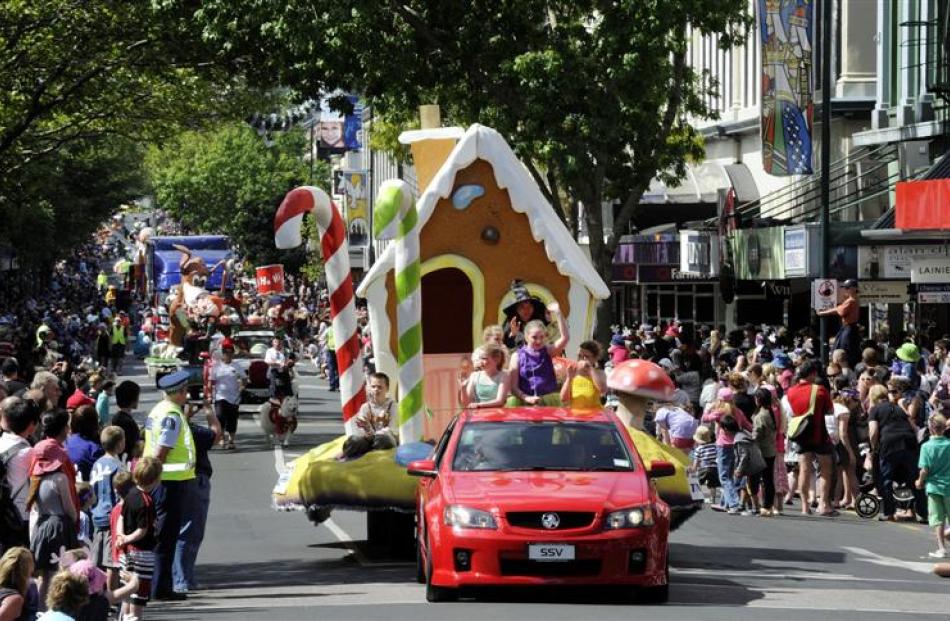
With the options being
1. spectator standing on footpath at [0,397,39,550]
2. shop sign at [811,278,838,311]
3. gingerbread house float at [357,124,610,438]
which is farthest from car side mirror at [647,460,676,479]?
shop sign at [811,278,838,311]

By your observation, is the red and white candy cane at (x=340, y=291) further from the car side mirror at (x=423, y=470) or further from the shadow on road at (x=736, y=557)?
the car side mirror at (x=423, y=470)

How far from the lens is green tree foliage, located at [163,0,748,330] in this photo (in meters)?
29.6

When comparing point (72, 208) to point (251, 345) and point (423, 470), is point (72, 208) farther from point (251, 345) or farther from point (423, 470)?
point (423, 470)

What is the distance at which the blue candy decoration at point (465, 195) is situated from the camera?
2059cm

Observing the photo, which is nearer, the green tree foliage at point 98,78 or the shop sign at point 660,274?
the green tree foliage at point 98,78

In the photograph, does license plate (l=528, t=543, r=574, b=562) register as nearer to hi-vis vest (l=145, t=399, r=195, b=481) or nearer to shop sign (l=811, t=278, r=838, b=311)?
hi-vis vest (l=145, t=399, r=195, b=481)

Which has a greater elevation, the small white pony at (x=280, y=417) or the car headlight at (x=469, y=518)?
the car headlight at (x=469, y=518)

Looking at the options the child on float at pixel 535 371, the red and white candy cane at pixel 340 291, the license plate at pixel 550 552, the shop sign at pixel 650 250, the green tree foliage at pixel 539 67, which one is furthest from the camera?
the shop sign at pixel 650 250

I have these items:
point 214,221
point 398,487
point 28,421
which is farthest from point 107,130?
point 214,221

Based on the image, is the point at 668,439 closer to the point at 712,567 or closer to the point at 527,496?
the point at 712,567

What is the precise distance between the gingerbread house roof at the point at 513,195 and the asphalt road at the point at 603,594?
2919 mm

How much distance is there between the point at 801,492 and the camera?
24.8 m

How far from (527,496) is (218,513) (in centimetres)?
969

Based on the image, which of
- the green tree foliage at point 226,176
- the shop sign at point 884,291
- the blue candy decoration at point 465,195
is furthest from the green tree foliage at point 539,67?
the green tree foliage at point 226,176
